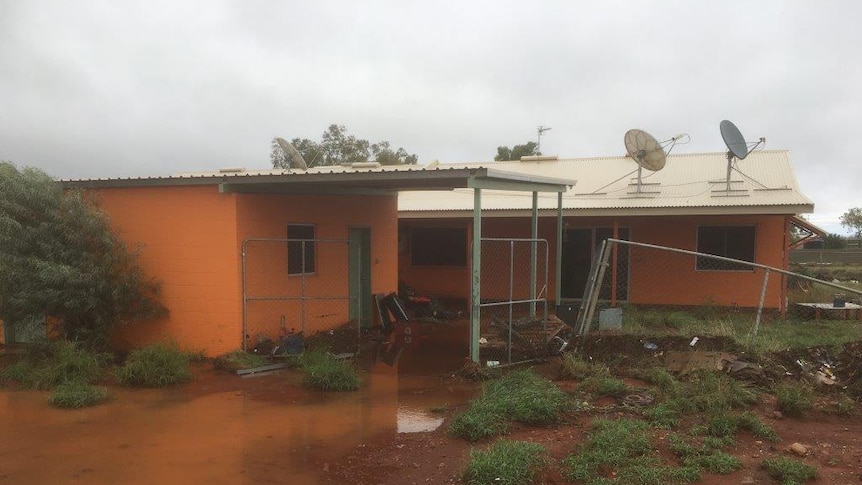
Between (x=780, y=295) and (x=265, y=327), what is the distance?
35.1 ft

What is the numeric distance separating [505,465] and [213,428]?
3.15 metres

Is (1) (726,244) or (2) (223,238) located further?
(1) (726,244)

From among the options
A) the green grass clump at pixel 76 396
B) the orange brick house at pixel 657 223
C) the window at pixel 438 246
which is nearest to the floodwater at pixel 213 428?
the green grass clump at pixel 76 396

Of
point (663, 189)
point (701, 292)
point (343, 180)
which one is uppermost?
point (663, 189)

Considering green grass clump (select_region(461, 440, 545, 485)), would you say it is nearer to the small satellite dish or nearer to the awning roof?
the awning roof

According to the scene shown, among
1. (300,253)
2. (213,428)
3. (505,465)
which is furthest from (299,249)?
(505,465)

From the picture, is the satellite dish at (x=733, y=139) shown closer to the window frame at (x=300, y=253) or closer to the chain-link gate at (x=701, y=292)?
the chain-link gate at (x=701, y=292)

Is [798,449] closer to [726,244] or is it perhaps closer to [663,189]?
[726,244]

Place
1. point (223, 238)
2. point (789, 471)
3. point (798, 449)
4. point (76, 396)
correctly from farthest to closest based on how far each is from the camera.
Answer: point (223, 238) → point (76, 396) → point (798, 449) → point (789, 471)

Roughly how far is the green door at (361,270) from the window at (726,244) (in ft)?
25.5

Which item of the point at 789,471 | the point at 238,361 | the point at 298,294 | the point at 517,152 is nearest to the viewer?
the point at 789,471

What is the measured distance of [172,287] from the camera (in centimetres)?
902

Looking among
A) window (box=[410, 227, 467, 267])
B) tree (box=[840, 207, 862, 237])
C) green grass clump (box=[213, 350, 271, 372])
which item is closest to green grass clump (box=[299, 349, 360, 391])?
green grass clump (box=[213, 350, 271, 372])

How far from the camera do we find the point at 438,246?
16.6 m
